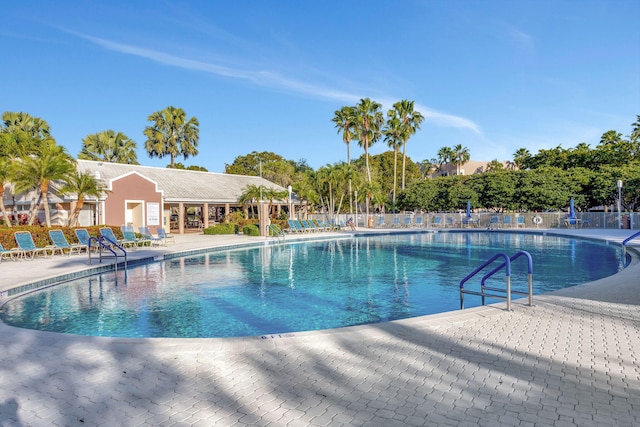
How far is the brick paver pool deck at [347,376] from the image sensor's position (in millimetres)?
3371

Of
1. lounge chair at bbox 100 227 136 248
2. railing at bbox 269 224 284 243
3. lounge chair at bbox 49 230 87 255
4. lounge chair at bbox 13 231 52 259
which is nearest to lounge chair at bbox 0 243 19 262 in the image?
lounge chair at bbox 13 231 52 259

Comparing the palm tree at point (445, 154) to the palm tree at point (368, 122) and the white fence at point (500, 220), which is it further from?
the white fence at point (500, 220)

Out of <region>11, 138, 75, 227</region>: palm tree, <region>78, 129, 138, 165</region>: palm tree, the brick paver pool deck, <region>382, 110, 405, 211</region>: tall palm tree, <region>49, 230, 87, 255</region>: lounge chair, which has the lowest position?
the brick paver pool deck

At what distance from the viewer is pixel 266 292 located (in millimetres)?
10234

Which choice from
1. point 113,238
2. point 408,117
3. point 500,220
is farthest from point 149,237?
point 408,117

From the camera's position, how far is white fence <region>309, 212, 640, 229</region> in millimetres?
30781

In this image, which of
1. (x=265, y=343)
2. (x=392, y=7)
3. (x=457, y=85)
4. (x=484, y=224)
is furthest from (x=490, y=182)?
(x=265, y=343)

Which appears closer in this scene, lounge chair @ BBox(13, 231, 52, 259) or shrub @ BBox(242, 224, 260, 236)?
lounge chair @ BBox(13, 231, 52, 259)

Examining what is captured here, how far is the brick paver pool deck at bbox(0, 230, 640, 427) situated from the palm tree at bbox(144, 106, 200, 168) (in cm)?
4262

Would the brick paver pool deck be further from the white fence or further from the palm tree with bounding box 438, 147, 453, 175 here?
the palm tree with bounding box 438, 147, 453, 175

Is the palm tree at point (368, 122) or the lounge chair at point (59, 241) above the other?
the palm tree at point (368, 122)

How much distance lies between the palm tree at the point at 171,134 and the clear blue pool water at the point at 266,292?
3182 centimetres

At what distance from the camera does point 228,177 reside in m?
39.6

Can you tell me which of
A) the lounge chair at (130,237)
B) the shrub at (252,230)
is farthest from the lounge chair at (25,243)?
the shrub at (252,230)
